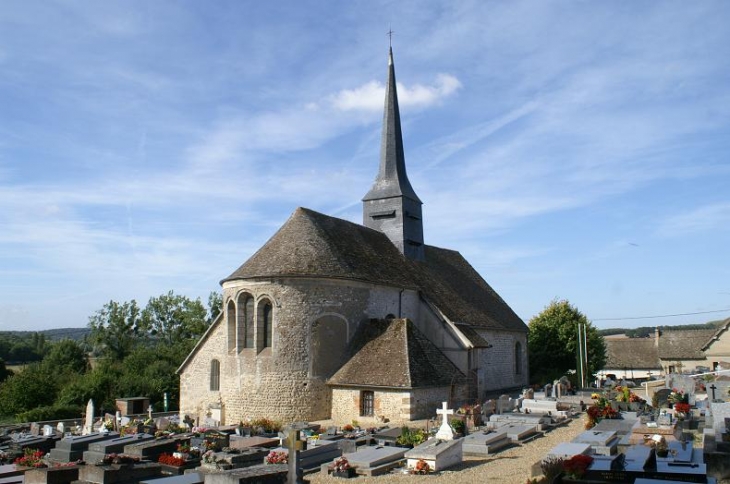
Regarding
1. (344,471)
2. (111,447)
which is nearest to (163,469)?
(111,447)

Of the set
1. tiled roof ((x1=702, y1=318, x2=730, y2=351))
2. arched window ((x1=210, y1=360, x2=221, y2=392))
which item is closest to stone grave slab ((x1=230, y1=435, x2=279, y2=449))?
arched window ((x1=210, y1=360, x2=221, y2=392))

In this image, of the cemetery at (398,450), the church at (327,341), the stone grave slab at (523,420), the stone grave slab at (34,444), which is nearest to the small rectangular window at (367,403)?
the church at (327,341)

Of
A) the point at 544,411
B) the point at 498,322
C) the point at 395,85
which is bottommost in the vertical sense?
the point at 544,411

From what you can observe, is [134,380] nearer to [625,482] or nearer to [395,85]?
[395,85]

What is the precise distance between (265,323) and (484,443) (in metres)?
9.88

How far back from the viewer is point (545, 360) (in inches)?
1481

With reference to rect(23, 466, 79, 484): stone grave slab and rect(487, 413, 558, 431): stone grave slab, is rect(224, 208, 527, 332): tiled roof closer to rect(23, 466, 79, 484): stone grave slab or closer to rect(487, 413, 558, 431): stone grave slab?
rect(487, 413, 558, 431): stone grave slab

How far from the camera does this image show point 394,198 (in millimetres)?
29578

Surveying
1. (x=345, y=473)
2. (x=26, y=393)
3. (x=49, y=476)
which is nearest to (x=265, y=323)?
(x=345, y=473)

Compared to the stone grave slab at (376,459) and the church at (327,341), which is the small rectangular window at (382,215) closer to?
the church at (327,341)

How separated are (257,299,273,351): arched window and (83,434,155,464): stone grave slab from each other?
7.27 m

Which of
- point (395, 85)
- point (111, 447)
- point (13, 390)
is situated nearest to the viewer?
point (111, 447)

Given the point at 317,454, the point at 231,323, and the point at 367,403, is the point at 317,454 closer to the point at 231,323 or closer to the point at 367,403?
the point at 367,403

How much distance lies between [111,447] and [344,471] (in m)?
5.14
